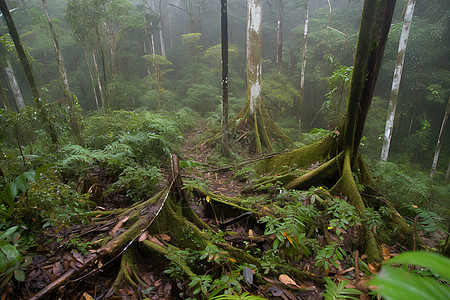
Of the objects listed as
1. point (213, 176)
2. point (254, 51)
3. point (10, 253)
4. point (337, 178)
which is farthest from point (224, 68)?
point (10, 253)

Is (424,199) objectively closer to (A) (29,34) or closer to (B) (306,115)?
(B) (306,115)

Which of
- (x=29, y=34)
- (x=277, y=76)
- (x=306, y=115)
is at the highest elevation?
(x=29, y=34)

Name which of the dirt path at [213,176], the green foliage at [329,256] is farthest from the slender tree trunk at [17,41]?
the green foliage at [329,256]

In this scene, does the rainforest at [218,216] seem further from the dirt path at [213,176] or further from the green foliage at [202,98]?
the green foliage at [202,98]

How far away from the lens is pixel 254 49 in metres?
7.71

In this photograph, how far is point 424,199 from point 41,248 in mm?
4609

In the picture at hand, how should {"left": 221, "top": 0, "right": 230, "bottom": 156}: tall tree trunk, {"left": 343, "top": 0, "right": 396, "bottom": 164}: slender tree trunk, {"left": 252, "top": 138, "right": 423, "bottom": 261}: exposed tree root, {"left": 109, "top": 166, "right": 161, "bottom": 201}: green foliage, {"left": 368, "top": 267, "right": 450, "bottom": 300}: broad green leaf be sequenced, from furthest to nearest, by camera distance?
{"left": 221, "top": 0, "right": 230, "bottom": 156}: tall tree trunk, {"left": 109, "top": 166, "right": 161, "bottom": 201}: green foliage, {"left": 343, "top": 0, "right": 396, "bottom": 164}: slender tree trunk, {"left": 252, "top": 138, "right": 423, "bottom": 261}: exposed tree root, {"left": 368, "top": 267, "right": 450, "bottom": 300}: broad green leaf

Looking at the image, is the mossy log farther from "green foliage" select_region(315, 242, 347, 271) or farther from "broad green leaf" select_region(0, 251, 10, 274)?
"broad green leaf" select_region(0, 251, 10, 274)

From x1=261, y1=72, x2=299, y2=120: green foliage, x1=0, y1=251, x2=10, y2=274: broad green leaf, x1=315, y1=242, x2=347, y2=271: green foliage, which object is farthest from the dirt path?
x1=261, y1=72, x2=299, y2=120: green foliage

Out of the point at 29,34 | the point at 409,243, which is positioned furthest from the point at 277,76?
the point at 29,34

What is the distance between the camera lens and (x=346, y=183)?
115 inches

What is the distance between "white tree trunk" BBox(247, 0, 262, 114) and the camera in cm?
747

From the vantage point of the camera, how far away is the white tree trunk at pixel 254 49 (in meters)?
7.47

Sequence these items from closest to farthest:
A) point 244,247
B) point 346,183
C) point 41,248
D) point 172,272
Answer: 1. point 172,272
2. point 41,248
3. point 244,247
4. point 346,183
